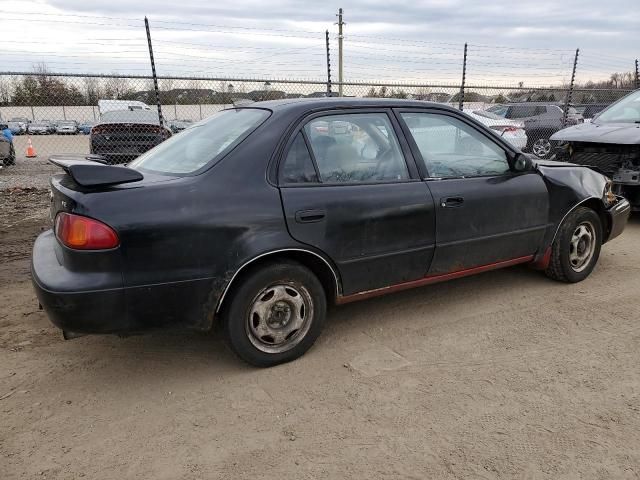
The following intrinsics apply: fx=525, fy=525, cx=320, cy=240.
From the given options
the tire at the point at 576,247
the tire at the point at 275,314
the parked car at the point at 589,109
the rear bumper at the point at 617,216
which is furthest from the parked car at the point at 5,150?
the parked car at the point at 589,109

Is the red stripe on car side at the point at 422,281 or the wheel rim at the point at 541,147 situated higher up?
the wheel rim at the point at 541,147

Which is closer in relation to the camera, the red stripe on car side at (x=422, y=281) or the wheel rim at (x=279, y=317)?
the wheel rim at (x=279, y=317)

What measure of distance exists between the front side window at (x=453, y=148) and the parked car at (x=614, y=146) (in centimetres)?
316

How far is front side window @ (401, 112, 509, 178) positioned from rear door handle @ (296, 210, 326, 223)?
0.97 metres

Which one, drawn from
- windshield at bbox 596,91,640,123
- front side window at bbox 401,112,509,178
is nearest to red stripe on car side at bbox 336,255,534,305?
front side window at bbox 401,112,509,178

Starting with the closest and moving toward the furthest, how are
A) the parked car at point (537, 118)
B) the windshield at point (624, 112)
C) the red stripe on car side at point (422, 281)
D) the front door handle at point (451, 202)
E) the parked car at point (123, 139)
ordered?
the red stripe on car side at point (422, 281) → the front door handle at point (451, 202) → the windshield at point (624, 112) → the parked car at point (123, 139) → the parked car at point (537, 118)

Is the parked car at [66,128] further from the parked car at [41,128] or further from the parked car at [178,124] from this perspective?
the parked car at [178,124]

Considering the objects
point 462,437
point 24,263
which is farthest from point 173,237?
point 24,263

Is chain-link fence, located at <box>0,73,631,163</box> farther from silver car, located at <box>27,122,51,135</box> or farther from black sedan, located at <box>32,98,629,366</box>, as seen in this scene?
silver car, located at <box>27,122,51,135</box>

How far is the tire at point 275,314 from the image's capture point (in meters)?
3.05

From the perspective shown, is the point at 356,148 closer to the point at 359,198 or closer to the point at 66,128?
the point at 359,198

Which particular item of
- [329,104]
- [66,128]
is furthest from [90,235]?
[66,128]

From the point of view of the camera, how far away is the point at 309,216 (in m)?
3.16

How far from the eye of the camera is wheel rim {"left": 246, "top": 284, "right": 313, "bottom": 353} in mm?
3141
